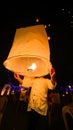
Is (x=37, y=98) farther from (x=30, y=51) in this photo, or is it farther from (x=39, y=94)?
(x=30, y=51)

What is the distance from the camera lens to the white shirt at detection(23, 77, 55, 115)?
1.93m

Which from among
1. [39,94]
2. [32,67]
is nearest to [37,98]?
[39,94]

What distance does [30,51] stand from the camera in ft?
5.01

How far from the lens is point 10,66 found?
1818 mm

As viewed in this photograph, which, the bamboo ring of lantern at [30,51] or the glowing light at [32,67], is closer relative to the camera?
the bamboo ring of lantern at [30,51]

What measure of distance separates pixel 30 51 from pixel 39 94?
0.67m

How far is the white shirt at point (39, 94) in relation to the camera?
6.34 feet

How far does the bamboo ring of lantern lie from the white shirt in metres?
0.18

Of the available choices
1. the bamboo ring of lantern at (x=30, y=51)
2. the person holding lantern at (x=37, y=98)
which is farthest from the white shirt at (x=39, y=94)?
the bamboo ring of lantern at (x=30, y=51)

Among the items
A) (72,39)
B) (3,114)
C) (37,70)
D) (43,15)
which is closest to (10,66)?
(37,70)

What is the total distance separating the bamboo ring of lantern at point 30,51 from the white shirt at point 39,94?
6.9 inches

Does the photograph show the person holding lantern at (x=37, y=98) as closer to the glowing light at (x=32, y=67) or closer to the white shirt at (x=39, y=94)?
the white shirt at (x=39, y=94)

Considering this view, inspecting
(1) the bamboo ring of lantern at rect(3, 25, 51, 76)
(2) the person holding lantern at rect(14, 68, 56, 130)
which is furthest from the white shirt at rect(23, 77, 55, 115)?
(1) the bamboo ring of lantern at rect(3, 25, 51, 76)

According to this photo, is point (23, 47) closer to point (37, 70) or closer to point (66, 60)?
point (37, 70)
